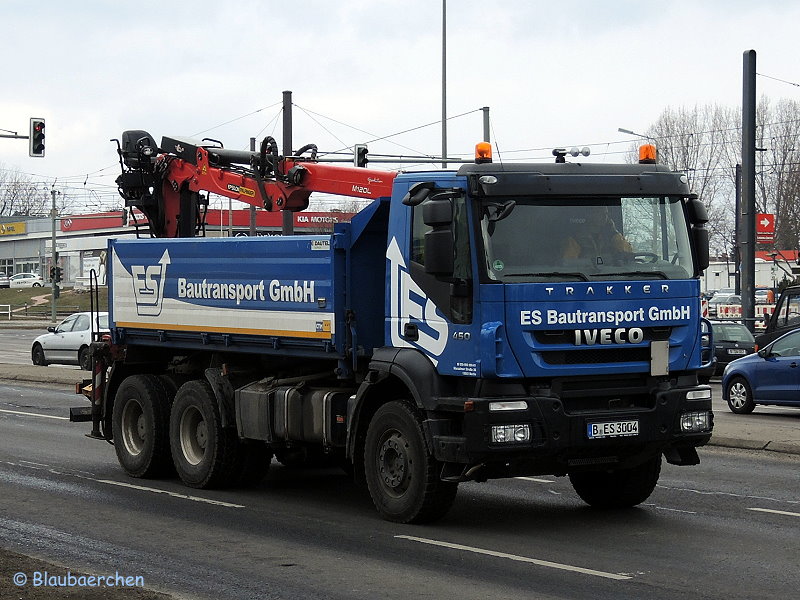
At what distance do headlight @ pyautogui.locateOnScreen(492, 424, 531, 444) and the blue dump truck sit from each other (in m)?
0.02

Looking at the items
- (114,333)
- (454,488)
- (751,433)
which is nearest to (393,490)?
(454,488)

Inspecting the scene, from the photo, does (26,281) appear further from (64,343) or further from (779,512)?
(779,512)

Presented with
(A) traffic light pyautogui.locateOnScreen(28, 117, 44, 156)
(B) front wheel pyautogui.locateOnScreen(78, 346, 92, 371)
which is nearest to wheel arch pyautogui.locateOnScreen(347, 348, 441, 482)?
(B) front wheel pyautogui.locateOnScreen(78, 346, 92, 371)

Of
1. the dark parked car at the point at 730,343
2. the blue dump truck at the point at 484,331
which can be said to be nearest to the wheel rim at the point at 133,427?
the blue dump truck at the point at 484,331

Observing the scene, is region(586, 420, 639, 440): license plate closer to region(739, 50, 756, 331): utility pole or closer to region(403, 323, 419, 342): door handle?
region(403, 323, 419, 342): door handle

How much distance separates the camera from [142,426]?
45.6ft

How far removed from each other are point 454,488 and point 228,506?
8.43 feet

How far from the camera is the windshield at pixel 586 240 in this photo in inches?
390

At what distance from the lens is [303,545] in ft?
32.1

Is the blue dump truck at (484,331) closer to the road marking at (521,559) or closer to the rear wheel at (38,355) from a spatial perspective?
the road marking at (521,559)

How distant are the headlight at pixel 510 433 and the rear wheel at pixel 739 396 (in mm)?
12979

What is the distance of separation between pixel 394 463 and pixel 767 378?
12435 mm

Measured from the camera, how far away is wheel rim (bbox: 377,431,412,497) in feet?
34.1

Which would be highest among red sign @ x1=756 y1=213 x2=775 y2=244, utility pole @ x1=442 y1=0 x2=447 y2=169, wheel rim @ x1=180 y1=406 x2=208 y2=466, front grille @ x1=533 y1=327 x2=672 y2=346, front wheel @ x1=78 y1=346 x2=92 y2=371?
utility pole @ x1=442 y1=0 x2=447 y2=169
